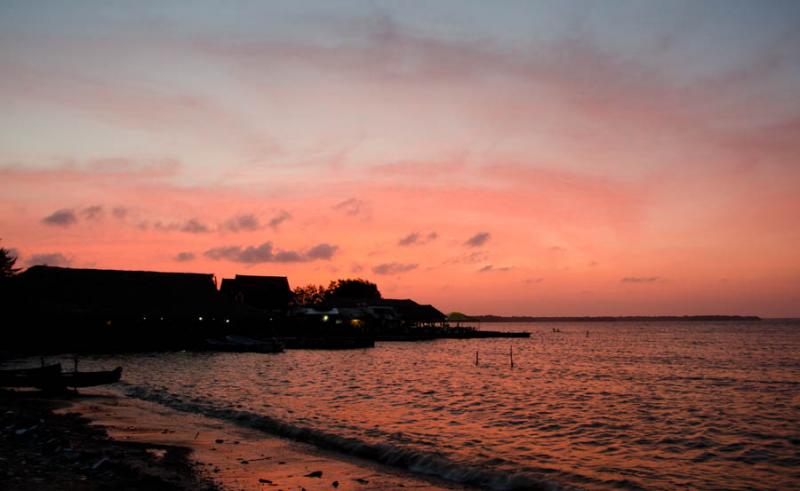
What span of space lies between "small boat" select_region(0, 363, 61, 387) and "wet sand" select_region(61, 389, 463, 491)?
531cm

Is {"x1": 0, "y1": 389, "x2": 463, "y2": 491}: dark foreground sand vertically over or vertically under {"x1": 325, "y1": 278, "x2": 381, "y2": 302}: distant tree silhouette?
under

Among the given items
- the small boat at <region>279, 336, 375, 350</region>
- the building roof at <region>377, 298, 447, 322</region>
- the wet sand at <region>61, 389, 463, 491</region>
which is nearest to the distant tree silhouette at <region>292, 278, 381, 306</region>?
the building roof at <region>377, 298, 447, 322</region>

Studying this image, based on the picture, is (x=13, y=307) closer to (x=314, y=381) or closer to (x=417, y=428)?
(x=314, y=381)

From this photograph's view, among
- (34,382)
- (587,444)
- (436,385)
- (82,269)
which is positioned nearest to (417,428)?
(587,444)

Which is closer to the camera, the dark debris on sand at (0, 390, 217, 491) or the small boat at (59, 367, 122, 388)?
the dark debris on sand at (0, 390, 217, 491)

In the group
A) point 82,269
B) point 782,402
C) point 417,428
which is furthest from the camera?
point 82,269

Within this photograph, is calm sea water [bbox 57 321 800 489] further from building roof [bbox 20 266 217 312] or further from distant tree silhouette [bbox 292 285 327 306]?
distant tree silhouette [bbox 292 285 327 306]

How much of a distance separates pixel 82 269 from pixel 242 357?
22014 millimetres

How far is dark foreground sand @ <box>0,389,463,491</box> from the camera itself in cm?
1195

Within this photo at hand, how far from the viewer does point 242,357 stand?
186 ft

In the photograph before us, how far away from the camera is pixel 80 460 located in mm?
13023

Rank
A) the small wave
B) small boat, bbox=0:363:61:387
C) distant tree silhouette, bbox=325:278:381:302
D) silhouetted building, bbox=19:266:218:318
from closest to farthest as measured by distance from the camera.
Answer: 1. the small wave
2. small boat, bbox=0:363:61:387
3. silhouetted building, bbox=19:266:218:318
4. distant tree silhouette, bbox=325:278:381:302

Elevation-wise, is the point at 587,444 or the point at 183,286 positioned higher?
the point at 183,286

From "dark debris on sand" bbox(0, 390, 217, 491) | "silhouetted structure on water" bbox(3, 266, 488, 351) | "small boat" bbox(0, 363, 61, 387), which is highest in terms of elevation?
"silhouetted structure on water" bbox(3, 266, 488, 351)
